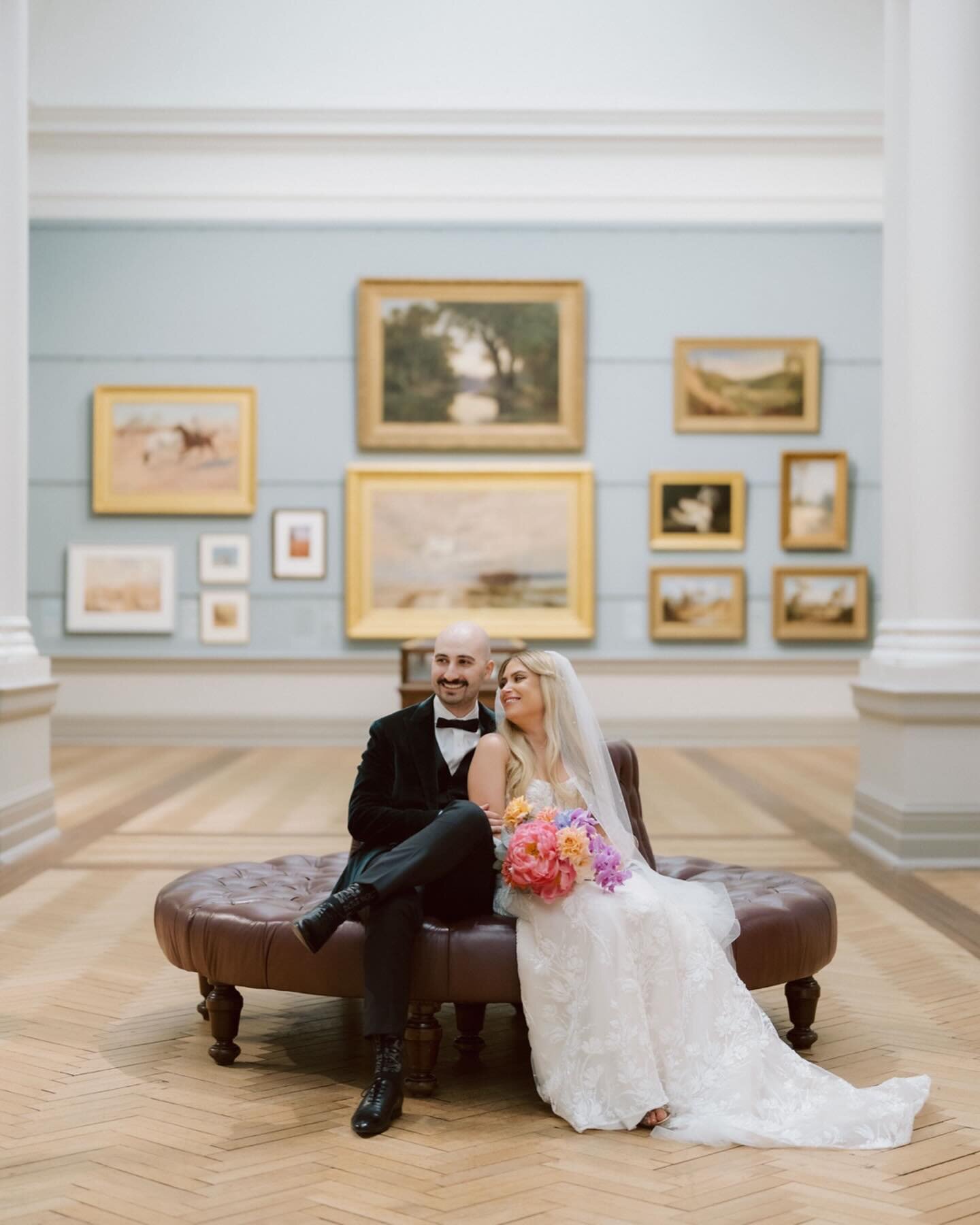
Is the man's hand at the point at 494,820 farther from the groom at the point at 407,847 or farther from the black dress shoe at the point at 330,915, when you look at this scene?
the black dress shoe at the point at 330,915

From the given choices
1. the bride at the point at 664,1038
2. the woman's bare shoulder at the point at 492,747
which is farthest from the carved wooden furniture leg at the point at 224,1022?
the woman's bare shoulder at the point at 492,747

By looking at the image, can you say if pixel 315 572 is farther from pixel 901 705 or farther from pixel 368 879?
pixel 368 879

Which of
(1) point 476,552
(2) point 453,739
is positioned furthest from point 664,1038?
(1) point 476,552

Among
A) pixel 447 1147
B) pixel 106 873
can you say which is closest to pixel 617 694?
pixel 106 873

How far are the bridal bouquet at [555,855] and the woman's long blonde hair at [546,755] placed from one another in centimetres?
17

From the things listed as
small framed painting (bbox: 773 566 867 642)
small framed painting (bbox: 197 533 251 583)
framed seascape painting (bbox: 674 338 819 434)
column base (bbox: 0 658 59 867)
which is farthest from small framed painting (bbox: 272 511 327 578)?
column base (bbox: 0 658 59 867)

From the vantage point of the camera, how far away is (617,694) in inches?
601

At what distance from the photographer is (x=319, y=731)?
49.9ft

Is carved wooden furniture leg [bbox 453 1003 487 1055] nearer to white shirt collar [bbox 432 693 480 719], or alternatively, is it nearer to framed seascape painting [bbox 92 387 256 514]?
white shirt collar [bbox 432 693 480 719]

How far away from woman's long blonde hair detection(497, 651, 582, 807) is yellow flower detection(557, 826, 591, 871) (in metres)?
0.35

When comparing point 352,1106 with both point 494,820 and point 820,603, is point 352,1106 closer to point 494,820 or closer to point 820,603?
point 494,820

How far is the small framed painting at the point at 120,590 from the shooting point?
598 inches

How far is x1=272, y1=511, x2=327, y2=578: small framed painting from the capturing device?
50.0 feet

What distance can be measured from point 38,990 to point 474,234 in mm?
11693
